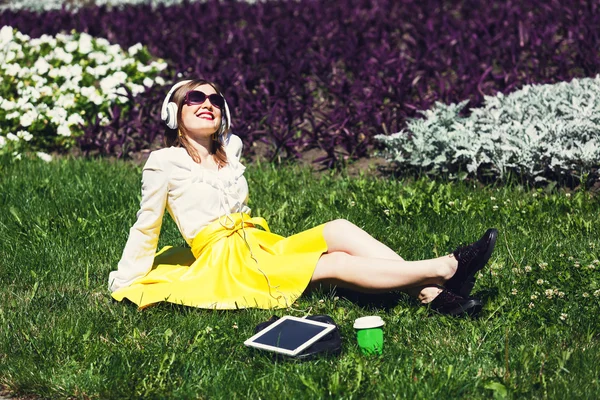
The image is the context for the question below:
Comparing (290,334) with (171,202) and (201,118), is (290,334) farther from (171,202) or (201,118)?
(201,118)

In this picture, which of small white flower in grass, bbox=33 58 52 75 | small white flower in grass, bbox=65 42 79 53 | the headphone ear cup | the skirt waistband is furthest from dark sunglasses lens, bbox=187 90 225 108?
small white flower in grass, bbox=65 42 79 53

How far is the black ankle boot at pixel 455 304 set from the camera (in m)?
4.41

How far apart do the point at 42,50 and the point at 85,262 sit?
173 inches

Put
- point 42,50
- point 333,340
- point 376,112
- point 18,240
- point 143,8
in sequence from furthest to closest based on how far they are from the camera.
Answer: point 143,8 < point 42,50 < point 376,112 < point 18,240 < point 333,340

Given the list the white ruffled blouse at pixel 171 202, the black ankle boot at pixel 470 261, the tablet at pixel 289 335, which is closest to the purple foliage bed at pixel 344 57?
the white ruffled blouse at pixel 171 202

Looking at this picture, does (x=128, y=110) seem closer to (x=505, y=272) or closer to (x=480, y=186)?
(x=480, y=186)

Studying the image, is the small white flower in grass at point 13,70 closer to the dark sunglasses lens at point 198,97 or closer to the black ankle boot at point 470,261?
the dark sunglasses lens at point 198,97

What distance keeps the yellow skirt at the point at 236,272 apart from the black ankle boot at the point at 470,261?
2.34 feet

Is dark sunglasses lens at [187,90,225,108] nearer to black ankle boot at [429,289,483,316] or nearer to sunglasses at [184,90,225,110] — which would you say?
sunglasses at [184,90,225,110]

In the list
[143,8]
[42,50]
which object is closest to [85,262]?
[42,50]

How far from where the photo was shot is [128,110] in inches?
334

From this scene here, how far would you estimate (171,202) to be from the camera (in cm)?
502

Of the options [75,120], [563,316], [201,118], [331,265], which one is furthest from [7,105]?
[563,316]

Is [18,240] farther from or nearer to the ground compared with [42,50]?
nearer to the ground
